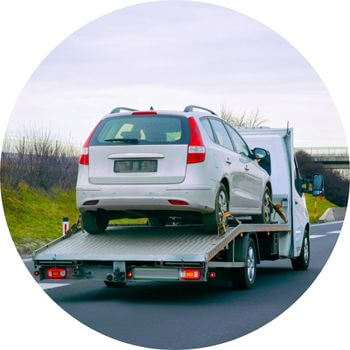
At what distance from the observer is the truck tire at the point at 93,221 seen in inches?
501

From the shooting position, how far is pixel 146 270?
455 inches

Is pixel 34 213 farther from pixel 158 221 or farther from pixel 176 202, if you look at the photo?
pixel 176 202

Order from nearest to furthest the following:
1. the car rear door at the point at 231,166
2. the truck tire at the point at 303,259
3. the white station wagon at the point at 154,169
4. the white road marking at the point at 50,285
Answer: the white station wagon at the point at 154,169 < the car rear door at the point at 231,166 < the white road marking at the point at 50,285 < the truck tire at the point at 303,259

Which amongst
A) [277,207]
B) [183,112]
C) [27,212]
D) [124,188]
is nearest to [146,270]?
[124,188]

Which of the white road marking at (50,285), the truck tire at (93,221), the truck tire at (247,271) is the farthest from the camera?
the white road marking at (50,285)

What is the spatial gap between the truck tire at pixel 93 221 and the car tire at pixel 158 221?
97cm

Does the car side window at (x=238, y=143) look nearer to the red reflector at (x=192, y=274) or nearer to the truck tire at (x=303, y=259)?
the red reflector at (x=192, y=274)

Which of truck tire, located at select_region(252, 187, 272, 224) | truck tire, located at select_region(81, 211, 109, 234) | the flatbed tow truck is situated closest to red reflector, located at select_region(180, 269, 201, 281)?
the flatbed tow truck

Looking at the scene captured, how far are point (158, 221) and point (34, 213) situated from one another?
4845 mm

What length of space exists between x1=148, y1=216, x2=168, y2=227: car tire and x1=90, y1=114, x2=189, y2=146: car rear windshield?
1955mm

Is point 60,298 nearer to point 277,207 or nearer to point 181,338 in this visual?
point 181,338

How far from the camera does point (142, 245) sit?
12000 mm

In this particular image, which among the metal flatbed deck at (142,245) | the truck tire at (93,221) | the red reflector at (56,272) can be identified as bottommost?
the red reflector at (56,272)

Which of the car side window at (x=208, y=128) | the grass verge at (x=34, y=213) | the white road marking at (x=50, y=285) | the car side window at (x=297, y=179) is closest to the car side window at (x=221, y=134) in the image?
the car side window at (x=208, y=128)
